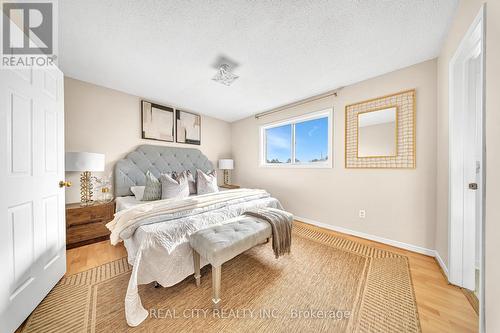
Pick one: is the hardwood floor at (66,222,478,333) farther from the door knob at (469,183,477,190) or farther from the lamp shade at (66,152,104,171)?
the lamp shade at (66,152,104,171)

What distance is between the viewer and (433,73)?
2.01 m

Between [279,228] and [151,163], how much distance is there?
2.67m

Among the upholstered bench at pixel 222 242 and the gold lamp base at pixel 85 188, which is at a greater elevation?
the gold lamp base at pixel 85 188

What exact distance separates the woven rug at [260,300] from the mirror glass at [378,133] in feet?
4.53

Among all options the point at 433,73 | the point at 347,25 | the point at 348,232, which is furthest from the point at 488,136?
the point at 348,232

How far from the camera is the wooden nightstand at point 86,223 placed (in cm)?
216

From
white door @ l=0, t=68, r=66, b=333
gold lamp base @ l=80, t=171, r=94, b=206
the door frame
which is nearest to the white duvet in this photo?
white door @ l=0, t=68, r=66, b=333

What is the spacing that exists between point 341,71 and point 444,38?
3.04 feet

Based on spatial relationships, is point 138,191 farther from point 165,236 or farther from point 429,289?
point 429,289

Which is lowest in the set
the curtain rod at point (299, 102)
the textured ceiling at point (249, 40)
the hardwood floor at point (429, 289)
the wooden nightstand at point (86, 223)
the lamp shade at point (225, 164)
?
the hardwood floor at point (429, 289)

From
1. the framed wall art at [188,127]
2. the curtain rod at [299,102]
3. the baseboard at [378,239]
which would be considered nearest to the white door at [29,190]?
the framed wall art at [188,127]

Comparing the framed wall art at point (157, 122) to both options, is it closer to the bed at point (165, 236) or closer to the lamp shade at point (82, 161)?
the lamp shade at point (82, 161)

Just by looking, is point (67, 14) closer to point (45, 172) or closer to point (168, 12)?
point (168, 12)

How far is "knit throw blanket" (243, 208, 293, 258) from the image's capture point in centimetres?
178
